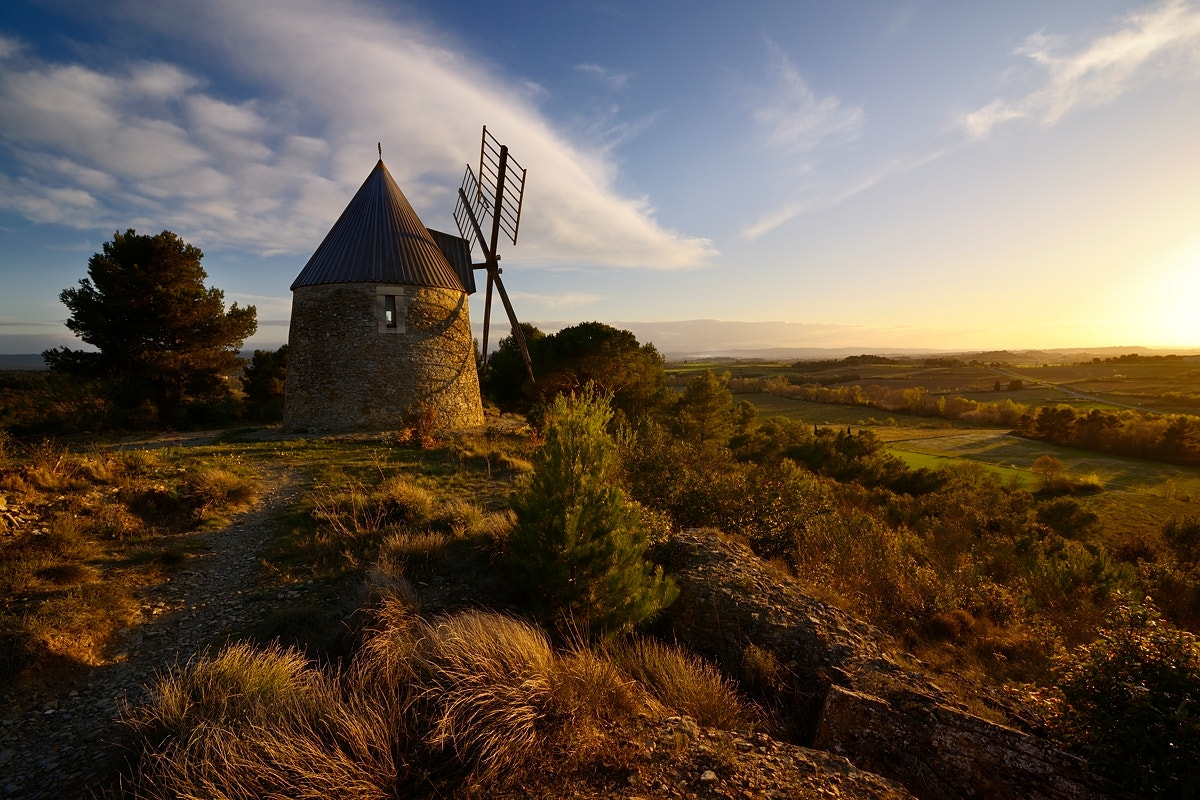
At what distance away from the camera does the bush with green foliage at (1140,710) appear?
9.50ft

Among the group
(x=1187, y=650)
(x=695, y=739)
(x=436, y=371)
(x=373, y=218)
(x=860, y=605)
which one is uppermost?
(x=373, y=218)

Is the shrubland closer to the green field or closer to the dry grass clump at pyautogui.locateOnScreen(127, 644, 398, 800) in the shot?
the dry grass clump at pyautogui.locateOnScreen(127, 644, 398, 800)

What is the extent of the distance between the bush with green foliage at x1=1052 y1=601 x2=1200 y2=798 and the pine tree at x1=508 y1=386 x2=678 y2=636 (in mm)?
3253

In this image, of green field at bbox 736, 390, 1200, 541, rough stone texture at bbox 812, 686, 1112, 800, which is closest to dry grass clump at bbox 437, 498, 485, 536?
rough stone texture at bbox 812, 686, 1112, 800

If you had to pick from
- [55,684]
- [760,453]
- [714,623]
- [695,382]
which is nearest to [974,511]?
[760,453]

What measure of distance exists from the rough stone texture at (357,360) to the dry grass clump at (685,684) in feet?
41.7

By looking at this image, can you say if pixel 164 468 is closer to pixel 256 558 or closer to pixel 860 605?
pixel 256 558

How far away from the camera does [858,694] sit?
4203mm

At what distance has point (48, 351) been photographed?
1758 centimetres

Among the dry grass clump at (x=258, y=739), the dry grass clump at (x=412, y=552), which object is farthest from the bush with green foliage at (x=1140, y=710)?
the dry grass clump at (x=412, y=552)

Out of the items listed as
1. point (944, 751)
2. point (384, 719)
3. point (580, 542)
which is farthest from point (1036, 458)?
point (384, 719)

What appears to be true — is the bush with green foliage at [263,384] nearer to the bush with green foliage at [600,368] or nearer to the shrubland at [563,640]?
the bush with green foliage at [600,368]

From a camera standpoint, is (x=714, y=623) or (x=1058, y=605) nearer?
(x=714, y=623)

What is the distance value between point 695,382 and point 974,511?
12.2 meters
